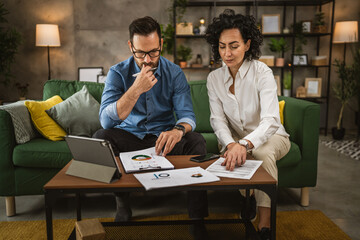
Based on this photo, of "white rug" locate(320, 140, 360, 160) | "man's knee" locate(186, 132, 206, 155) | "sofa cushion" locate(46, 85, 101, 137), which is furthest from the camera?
"white rug" locate(320, 140, 360, 160)

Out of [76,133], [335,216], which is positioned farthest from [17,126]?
[335,216]

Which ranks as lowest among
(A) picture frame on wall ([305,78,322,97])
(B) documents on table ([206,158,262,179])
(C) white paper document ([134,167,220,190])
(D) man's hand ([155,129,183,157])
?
(B) documents on table ([206,158,262,179])

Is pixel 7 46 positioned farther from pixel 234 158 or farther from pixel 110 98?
pixel 234 158

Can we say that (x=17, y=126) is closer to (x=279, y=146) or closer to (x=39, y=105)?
(x=39, y=105)

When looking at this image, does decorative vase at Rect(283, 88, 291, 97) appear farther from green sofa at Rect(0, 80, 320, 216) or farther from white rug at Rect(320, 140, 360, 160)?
green sofa at Rect(0, 80, 320, 216)

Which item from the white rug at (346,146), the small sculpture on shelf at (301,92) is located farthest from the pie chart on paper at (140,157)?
the small sculpture on shelf at (301,92)

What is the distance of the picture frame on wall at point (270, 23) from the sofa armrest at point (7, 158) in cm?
403

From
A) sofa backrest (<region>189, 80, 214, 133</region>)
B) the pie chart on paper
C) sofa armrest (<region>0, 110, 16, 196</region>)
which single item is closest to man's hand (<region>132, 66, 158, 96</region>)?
the pie chart on paper

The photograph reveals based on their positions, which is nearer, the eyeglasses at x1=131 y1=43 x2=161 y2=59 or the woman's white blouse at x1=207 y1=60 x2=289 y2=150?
the eyeglasses at x1=131 y1=43 x2=161 y2=59

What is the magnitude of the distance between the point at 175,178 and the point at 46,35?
4.01 meters

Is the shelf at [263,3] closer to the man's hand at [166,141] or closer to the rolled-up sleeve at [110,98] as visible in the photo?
the rolled-up sleeve at [110,98]

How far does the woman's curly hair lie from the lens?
187cm

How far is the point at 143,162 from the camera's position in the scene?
138 centimetres

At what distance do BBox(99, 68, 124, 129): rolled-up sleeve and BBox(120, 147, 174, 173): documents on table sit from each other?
0.37 m
